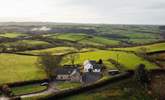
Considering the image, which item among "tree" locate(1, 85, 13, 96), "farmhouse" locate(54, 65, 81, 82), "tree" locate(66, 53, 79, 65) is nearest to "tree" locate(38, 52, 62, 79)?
"farmhouse" locate(54, 65, 81, 82)

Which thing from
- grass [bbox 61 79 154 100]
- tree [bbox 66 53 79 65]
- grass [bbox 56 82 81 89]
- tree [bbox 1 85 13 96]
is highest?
tree [bbox 66 53 79 65]

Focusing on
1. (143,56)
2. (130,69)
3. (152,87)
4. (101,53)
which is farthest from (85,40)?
(152,87)

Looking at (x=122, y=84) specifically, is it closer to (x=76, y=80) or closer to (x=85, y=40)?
(x=76, y=80)

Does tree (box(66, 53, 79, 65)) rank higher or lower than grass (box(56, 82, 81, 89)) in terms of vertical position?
higher

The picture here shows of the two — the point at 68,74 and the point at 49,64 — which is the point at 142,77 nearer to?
the point at 68,74

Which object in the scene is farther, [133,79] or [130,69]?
[130,69]

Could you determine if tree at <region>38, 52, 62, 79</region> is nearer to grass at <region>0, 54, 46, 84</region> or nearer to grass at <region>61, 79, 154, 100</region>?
grass at <region>0, 54, 46, 84</region>

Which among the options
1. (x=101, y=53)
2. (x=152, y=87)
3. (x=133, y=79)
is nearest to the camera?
(x=152, y=87)

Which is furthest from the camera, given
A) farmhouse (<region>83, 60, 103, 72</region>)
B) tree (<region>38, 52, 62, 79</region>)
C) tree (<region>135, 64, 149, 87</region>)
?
farmhouse (<region>83, 60, 103, 72</region>)
